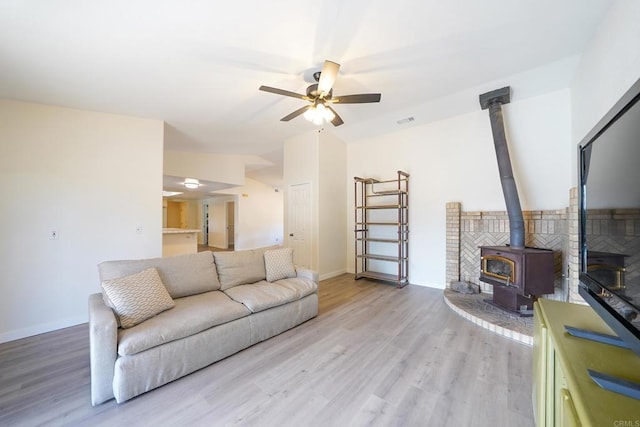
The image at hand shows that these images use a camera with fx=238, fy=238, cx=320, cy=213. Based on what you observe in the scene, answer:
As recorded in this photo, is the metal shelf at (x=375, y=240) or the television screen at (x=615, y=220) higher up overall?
the television screen at (x=615, y=220)

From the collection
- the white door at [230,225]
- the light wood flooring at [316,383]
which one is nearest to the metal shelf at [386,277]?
the light wood flooring at [316,383]

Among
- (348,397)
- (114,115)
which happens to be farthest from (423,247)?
(114,115)

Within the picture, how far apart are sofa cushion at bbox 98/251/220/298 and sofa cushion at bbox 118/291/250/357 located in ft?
0.37

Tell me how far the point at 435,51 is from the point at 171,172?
5.07m

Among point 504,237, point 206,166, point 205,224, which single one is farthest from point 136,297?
point 205,224

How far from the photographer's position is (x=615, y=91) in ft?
6.07

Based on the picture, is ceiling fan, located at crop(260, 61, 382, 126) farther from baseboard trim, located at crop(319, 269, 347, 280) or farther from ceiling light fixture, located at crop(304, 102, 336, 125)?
baseboard trim, located at crop(319, 269, 347, 280)

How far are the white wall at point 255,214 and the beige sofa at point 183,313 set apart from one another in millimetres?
5691

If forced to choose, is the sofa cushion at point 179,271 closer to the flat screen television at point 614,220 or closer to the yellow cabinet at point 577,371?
the yellow cabinet at point 577,371

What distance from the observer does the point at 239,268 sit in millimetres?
2785

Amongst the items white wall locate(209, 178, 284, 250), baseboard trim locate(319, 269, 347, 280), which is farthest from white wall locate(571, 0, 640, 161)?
white wall locate(209, 178, 284, 250)

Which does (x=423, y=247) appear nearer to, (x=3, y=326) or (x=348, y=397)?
(x=348, y=397)

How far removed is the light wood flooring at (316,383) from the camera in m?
1.49

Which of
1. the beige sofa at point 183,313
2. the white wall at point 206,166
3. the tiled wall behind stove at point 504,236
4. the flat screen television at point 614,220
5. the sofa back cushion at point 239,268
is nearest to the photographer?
the flat screen television at point 614,220
